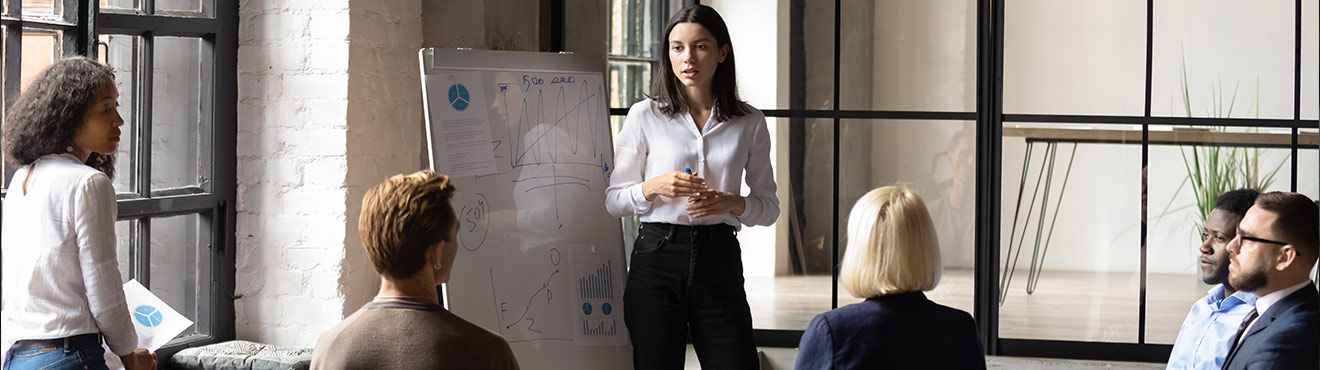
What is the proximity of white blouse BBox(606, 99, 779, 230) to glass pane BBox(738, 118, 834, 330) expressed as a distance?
87cm

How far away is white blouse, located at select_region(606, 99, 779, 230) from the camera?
3029 millimetres

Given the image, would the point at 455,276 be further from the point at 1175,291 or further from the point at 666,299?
the point at 1175,291

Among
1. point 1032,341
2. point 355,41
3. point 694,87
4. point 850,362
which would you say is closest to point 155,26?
point 355,41

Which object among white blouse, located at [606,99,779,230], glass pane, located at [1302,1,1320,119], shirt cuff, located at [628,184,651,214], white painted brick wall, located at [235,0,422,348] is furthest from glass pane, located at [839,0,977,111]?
white painted brick wall, located at [235,0,422,348]

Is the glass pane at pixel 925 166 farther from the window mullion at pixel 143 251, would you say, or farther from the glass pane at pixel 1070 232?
the window mullion at pixel 143 251

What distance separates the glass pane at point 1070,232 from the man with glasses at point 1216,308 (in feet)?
4.69

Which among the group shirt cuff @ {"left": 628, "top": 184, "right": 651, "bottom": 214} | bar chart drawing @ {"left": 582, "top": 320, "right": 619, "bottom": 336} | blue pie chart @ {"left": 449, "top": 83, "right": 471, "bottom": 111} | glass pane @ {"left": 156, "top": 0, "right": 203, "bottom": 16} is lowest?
bar chart drawing @ {"left": 582, "top": 320, "right": 619, "bottom": 336}

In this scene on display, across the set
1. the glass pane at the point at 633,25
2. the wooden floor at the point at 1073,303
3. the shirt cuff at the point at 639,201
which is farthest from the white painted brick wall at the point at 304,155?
the wooden floor at the point at 1073,303

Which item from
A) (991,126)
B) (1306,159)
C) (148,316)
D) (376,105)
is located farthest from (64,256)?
(1306,159)

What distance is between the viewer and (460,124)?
316 centimetres

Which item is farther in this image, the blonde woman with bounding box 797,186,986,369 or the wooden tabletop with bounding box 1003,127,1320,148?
the wooden tabletop with bounding box 1003,127,1320,148

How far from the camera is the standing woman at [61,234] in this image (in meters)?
2.10

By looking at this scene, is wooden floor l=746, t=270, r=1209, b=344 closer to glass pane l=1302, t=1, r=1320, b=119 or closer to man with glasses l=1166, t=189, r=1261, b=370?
glass pane l=1302, t=1, r=1320, b=119

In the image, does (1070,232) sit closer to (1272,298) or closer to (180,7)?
(1272,298)
